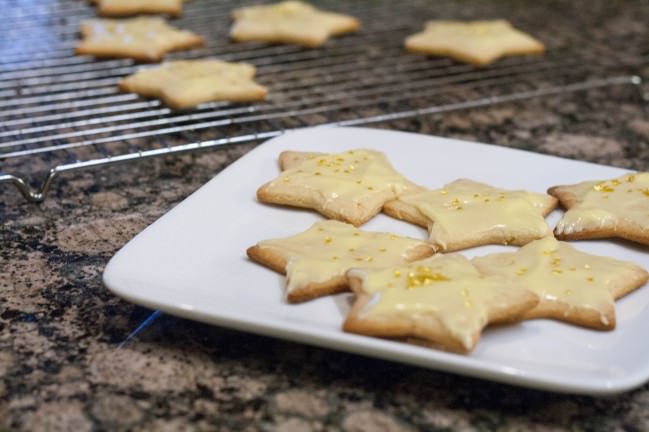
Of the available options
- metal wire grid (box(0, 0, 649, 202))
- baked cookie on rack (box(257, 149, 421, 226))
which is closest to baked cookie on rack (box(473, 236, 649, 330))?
baked cookie on rack (box(257, 149, 421, 226))

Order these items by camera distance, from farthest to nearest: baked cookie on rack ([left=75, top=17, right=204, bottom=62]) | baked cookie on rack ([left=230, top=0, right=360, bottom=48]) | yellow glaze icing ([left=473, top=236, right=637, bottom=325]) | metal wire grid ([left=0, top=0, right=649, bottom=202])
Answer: baked cookie on rack ([left=230, top=0, right=360, bottom=48]), baked cookie on rack ([left=75, top=17, right=204, bottom=62]), metal wire grid ([left=0, top=0, right=649, bottom=202]), yellow glaze icing ([left=473, top=236, right=637, bottom=325])

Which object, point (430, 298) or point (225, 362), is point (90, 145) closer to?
point (225, 362)

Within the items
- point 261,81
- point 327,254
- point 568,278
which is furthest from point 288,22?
point 568,278

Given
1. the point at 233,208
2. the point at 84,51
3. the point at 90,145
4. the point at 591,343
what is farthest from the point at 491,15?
the point at 591,343

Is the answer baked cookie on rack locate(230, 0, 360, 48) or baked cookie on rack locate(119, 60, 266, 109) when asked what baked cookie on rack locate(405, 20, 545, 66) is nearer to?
baked cookie on rack locate(230, 0, 360, 48)

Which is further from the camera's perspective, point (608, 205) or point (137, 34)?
point (137, 34)

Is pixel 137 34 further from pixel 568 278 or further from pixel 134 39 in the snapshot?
pixel 568 278

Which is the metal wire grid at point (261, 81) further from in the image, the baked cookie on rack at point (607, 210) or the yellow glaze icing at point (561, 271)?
the yellow glaze icing at point (561, 271)
